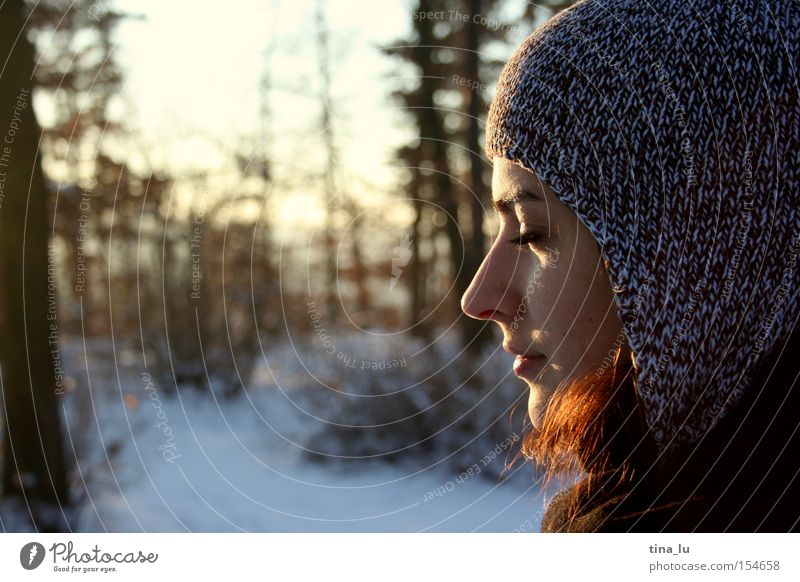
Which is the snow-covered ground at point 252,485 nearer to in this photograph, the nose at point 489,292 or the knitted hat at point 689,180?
the nose at point 489,292

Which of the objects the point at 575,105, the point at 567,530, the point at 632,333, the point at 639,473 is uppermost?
the point at 575,105

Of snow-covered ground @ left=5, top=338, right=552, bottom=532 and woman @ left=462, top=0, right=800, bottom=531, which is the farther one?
snow-covered ground @ left=5, top=338, right=552, bottom=532

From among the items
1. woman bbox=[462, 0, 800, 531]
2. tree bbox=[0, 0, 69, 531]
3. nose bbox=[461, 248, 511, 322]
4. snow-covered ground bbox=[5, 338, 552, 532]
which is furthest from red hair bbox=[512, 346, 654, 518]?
tree bbox=[0, 0, 69, 531]

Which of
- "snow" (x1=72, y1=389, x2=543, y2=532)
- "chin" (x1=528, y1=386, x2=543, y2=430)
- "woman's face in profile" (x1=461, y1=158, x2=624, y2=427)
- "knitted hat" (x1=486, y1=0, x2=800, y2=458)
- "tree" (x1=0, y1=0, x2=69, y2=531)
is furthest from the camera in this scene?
"snow" (x1=72, y1=389, x2=543, y2=532)

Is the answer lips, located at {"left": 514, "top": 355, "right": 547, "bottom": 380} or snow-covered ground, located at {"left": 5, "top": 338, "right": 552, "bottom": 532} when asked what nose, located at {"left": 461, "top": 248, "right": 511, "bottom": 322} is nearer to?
lips, located at {"left": 514, "top": 355, "right": 547, "bottom": 380}

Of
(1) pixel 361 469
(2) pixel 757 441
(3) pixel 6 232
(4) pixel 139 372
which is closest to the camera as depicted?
(2) pixel 757 441

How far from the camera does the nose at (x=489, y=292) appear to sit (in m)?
1.12

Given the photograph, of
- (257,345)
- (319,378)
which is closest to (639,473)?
(319,378)

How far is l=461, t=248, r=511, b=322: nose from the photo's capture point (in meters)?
1.12

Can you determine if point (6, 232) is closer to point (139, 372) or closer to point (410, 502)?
point (410, 502)

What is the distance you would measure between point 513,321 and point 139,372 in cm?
634

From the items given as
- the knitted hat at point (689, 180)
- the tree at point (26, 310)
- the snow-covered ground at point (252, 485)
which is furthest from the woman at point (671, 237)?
the tree at point (26, 310)

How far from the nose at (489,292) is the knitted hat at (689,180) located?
0.16 metres

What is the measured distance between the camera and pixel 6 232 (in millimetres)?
3607
